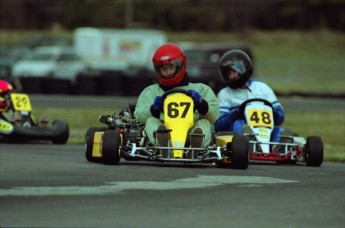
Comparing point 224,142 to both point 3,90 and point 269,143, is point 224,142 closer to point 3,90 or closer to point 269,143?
point 269,143

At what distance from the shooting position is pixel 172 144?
10766 mm

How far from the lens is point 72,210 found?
24.0 ft

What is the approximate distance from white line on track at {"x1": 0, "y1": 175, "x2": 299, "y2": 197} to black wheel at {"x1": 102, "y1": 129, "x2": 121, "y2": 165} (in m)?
1.41

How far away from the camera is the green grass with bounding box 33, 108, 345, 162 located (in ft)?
57.8

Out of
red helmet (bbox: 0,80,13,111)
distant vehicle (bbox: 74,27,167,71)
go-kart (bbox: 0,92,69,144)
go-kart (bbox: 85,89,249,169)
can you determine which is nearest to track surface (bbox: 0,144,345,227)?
go-kart (bbox: 85,89,249,169)

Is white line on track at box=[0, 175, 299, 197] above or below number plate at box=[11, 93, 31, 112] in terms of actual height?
below

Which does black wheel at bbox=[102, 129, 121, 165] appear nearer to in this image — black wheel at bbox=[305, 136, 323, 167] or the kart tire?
black wheel at bbox=[305, 136, 323, 167]

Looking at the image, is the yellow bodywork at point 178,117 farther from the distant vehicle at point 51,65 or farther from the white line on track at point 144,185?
the distant vehicle at point 51,65

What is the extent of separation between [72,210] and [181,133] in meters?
3.65

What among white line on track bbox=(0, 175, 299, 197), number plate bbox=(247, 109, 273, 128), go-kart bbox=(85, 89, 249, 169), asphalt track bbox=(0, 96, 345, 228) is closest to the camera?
asphalt track bbox=(0, 96, 345, 228)

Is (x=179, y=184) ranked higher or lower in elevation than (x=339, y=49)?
lower

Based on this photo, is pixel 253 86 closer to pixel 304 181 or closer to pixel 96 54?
pixel 304 181

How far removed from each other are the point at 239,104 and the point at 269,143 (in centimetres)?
153

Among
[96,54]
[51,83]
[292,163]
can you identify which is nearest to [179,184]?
[292,163]
